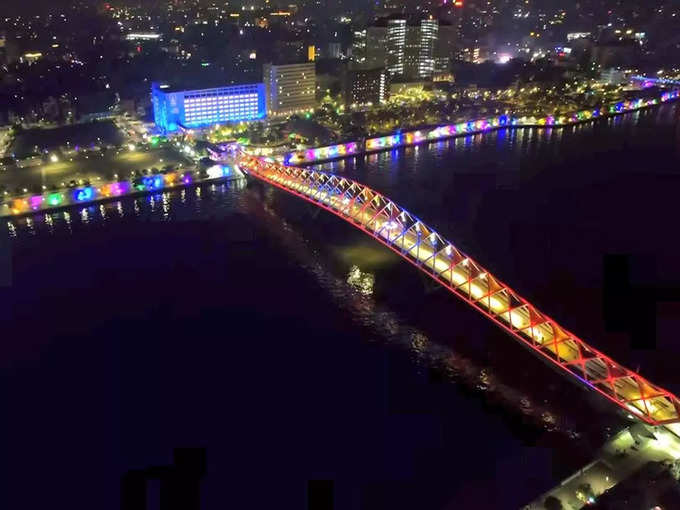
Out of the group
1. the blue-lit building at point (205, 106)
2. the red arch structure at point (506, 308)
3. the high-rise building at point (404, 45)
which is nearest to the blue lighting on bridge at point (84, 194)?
the red arch structure at point (506, 308)

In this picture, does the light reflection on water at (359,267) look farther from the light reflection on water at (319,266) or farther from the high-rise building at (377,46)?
the high-rise building at (377,46)

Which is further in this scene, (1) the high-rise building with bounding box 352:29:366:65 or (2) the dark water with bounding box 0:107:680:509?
(1) the high-rise building with bounding box 352:29:366:65

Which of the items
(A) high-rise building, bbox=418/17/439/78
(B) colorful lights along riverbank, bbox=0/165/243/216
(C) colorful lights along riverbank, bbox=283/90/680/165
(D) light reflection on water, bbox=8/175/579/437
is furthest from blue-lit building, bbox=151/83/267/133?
(A) high-rise building, bbox=418/17/439/78

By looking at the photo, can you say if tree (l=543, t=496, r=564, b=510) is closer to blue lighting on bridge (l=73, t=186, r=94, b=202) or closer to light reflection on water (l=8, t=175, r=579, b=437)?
light reflection on water (l=8, t=175, r=579, b=437)

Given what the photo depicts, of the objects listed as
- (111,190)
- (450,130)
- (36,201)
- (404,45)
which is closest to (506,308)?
(111,190)

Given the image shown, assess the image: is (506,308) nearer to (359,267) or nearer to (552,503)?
(552,503)

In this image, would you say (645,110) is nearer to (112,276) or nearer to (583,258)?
(583,258)
